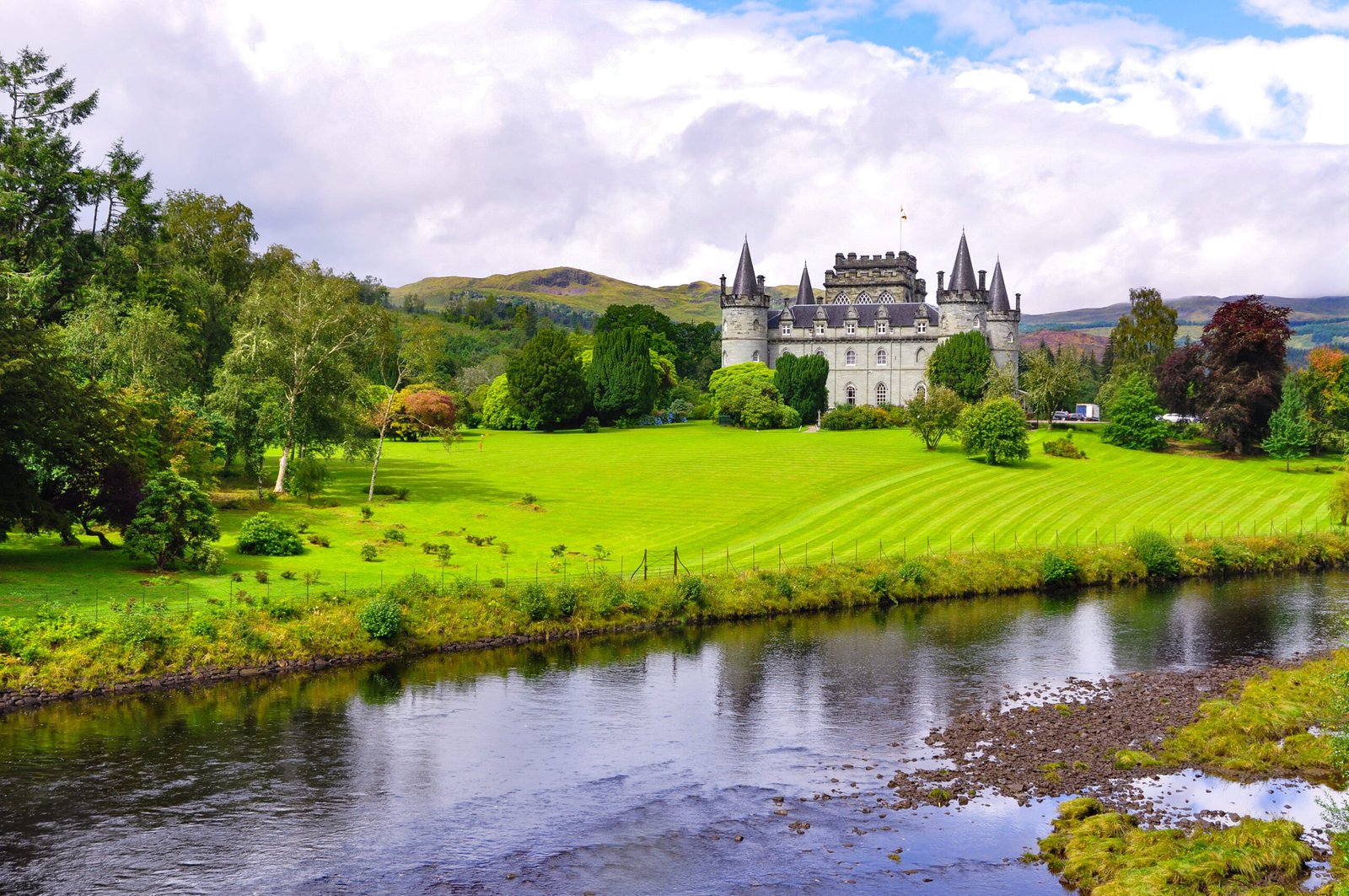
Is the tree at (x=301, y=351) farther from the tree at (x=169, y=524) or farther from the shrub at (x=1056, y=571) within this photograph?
the shrub at (x=1056, y=571)

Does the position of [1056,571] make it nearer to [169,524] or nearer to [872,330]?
[169,524]

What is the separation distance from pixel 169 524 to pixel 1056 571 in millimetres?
38694

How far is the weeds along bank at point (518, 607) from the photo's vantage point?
3497cm

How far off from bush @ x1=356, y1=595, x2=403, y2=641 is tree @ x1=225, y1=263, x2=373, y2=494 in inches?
899

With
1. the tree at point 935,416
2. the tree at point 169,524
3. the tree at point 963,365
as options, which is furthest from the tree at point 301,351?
the tree at point 963,365

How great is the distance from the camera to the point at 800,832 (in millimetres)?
24781

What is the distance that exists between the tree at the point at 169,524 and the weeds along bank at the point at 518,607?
640 cm

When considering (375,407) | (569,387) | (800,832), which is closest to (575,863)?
(800,832)

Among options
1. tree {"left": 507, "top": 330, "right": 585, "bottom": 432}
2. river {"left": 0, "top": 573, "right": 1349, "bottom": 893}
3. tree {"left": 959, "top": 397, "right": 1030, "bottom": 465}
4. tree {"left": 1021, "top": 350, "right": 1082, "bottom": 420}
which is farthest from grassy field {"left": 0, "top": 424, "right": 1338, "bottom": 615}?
tree {"left": 507, "top": 330, "right": 585, "bottom": 432}

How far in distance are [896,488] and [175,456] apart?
41.6m

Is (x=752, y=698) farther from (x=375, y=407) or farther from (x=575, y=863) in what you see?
(x=375, y=407)

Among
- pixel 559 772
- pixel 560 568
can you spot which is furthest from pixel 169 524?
pixel 559 772

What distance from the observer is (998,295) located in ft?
406

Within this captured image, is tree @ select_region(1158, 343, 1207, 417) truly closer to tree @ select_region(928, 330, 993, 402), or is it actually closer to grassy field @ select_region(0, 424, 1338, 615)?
grassy field @ select_region(0, 424, 1338, 615)
